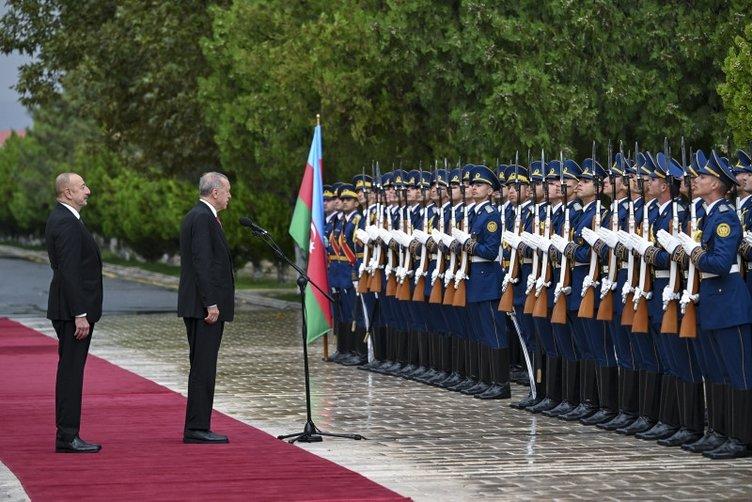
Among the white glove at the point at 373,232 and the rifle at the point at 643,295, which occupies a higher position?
the white glove at the point at 373,232

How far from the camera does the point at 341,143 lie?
29.4 m

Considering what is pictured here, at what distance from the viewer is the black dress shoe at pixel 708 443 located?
12.7 m

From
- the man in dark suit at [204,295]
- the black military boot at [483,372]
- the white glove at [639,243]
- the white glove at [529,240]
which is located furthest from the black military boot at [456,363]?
the man in dark suit at [204,295]

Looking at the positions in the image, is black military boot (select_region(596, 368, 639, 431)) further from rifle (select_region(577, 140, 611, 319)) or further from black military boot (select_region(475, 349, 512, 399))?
black military boot (select_region(475, 349, 512, 399))

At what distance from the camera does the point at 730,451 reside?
40.7ft

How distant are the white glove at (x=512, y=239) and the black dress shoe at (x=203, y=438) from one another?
360 centimetres

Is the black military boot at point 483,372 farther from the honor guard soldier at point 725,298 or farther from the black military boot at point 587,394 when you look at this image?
the honor guard soldier at point 725,298

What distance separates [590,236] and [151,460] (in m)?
4.04

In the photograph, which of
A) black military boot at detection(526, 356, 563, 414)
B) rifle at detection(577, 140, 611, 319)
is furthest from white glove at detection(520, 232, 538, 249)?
black military boot at detection(526, 356, 563, 414)

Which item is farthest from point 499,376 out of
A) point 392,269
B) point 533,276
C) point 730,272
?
point 730,272

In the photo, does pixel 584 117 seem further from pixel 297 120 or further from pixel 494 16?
pixel 297 120

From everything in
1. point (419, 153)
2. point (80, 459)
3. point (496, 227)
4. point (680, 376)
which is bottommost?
point (80, 459)

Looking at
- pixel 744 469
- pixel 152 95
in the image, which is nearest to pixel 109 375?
pixel 744 469

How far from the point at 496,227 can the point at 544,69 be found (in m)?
8.35
